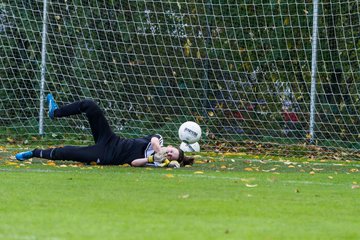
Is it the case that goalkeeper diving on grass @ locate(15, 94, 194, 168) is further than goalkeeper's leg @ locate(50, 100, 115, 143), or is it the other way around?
goalkeeper's leg @ locate(50, 100, 115, 143)

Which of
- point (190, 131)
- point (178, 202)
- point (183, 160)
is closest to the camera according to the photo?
point (178, 202)

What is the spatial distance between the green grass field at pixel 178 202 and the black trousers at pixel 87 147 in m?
0.16

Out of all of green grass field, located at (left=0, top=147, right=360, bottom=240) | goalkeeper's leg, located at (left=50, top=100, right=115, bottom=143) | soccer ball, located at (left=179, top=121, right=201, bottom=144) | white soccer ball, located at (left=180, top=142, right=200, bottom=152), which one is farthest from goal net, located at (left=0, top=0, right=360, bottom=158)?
goalkeeper's leg, located at (left=50, top=100, right=115, bottom=143)

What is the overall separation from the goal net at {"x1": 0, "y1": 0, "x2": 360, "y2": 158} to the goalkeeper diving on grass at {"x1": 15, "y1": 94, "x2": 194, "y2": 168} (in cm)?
387

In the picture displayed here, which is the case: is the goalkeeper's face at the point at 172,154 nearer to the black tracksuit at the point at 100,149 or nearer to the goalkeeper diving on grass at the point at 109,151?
the goalkeeper diving on grass at the point at 109,151

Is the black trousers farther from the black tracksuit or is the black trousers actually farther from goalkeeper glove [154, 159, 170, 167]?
goalkeeper glove [154, 159, 170, 167]

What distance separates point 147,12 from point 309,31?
2847 mm

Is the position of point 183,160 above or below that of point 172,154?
below

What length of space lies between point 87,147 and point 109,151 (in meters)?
0.28

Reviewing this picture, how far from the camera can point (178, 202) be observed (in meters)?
7.89

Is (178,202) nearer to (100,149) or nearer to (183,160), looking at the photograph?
(183,160)

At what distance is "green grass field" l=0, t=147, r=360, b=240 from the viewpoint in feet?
20.6

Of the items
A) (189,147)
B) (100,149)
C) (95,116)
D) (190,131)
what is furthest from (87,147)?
(189,147)

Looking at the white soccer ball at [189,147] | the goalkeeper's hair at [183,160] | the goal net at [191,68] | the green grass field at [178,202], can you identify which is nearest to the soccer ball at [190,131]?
the white soccer ball at [189,147]
